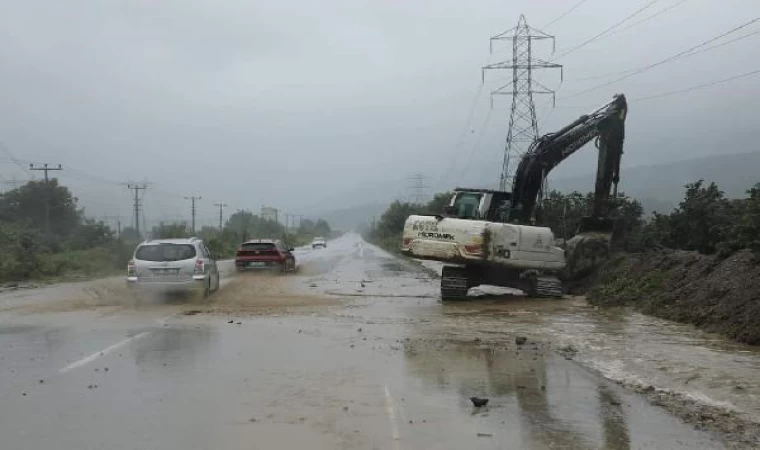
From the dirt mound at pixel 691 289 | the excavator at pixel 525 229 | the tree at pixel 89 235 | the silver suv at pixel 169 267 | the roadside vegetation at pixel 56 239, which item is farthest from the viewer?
the tree at pixel 89 235

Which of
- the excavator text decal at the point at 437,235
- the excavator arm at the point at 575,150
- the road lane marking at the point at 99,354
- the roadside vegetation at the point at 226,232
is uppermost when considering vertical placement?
the excavator arm at the point at 575,150

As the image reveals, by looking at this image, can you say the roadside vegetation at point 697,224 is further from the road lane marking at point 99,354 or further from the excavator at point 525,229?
the road lane marking at point 99,354

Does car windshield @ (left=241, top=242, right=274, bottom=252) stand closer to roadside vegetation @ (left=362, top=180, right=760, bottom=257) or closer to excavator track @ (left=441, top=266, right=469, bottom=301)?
roadside vegetation @ (left=362, top=180, right=760, bottom=257)

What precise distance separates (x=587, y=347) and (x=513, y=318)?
395 cm

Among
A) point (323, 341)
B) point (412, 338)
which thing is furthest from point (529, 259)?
point (323, 341)

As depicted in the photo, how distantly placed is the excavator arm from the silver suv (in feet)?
28.3

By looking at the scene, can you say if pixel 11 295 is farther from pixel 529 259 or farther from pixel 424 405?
pixel 424 405

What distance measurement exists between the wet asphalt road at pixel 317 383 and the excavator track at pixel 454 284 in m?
3.00

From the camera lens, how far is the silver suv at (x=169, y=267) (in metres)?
18.2

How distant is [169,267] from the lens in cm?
1831

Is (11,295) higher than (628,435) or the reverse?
the reverse

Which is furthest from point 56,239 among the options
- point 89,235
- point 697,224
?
point 697,224

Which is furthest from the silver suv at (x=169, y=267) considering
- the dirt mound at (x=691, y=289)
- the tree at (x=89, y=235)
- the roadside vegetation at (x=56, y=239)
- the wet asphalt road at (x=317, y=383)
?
the tree at (x=89, y=235)

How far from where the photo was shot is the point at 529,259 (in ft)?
60.3
